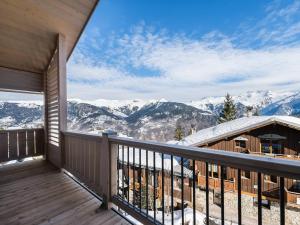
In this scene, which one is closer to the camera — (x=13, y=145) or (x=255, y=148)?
(x=13, y=145)

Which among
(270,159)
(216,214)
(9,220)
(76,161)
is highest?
(270,159)

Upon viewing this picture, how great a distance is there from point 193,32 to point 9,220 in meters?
24.2

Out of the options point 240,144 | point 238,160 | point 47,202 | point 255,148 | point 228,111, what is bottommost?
point 255,148

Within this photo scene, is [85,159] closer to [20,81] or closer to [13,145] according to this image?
[13,145]

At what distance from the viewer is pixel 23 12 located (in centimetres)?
298

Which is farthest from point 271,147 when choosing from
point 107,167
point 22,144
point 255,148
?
point 22,144

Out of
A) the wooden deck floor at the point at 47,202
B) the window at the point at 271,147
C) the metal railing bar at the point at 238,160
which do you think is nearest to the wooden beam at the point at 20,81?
the wooden deck floor at the point at 47,202

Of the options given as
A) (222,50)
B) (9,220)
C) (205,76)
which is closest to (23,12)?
(9,220)

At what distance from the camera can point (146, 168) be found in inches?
72.2

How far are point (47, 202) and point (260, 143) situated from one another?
32.4ft

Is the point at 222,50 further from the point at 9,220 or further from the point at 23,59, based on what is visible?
the point at 9,220

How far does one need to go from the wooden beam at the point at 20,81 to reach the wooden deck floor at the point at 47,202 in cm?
196

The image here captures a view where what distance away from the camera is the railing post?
2195mm

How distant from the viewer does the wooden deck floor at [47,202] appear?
2023mm
